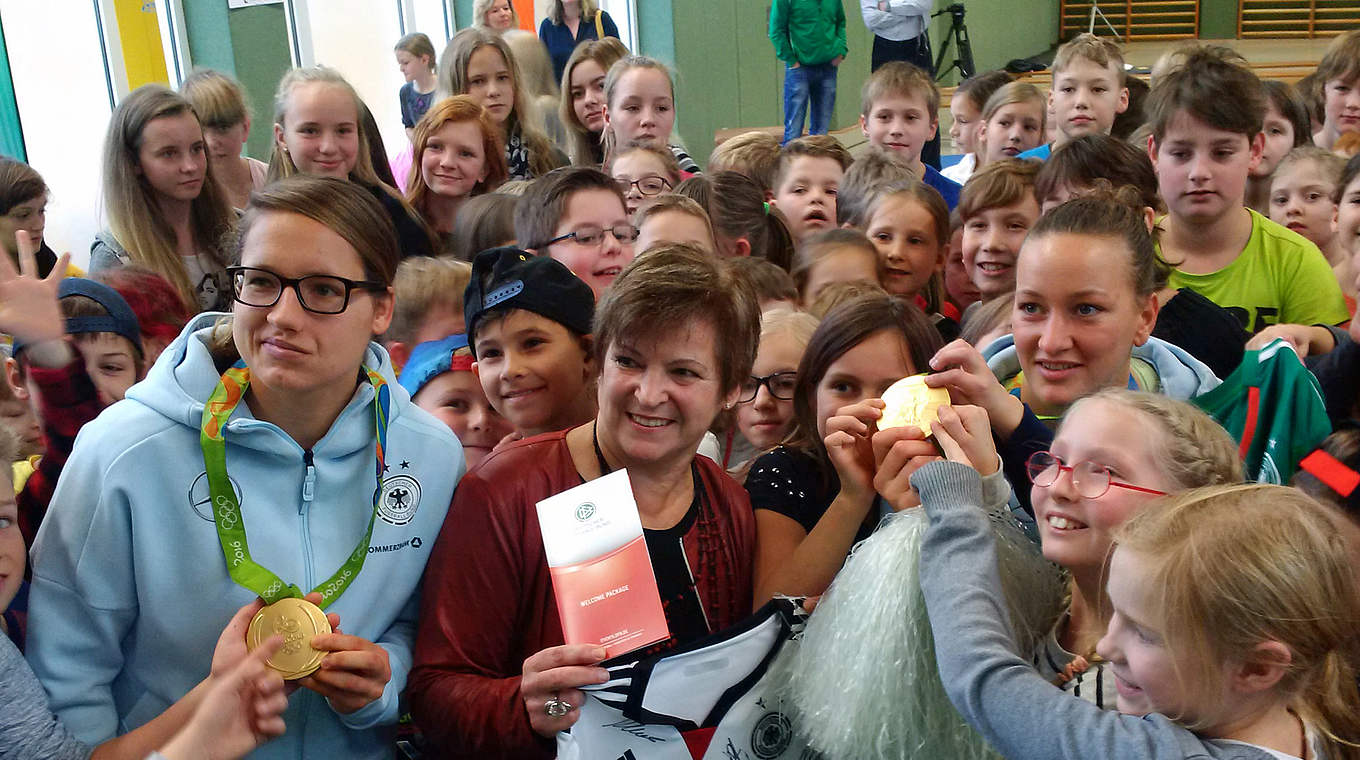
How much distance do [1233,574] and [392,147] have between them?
381 inches

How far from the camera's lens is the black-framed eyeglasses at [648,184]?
425 cm

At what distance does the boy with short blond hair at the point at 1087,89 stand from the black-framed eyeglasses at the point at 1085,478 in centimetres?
390

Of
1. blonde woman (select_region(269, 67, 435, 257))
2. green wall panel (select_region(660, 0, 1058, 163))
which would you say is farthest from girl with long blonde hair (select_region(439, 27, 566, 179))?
green wall panel (select_region(660, 0, 1058, 163))

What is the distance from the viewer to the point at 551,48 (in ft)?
28.2

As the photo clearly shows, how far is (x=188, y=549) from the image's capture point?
1.70 meters

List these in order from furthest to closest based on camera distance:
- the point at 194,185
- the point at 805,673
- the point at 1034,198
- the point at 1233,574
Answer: the point at 194,185, the point at 1034,198, the point at 805,673, the point at 1233,574

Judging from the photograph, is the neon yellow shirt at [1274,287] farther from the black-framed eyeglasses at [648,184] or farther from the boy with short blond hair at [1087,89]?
the boy with short blond hair at [1087,89]

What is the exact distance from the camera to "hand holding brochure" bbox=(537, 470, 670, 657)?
157 centimetres

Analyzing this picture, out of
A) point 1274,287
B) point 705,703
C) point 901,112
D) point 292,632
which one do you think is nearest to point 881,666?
point 705,703

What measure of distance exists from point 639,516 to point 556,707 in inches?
12.3

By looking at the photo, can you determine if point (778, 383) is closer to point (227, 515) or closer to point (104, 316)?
point (227, 515)

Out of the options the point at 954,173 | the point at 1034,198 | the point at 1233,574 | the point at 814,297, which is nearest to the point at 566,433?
the point at 1233,574

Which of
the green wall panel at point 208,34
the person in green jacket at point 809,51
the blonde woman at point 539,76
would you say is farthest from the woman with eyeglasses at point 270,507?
the person in green jacket at point 809,51

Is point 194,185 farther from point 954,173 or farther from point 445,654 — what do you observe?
point 954,173
